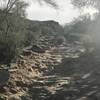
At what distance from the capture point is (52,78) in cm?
1452

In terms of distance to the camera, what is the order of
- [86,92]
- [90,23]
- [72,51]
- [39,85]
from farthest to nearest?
1. [90,23]
2. [72,51]
3. [39,85]
4. [86,92]

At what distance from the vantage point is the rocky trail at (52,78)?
12.5m

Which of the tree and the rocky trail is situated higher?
the tree

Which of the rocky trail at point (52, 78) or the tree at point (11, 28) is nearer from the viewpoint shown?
the rocky trail at point (52, 78)

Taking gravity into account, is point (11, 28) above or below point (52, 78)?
above

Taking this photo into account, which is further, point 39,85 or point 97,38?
point 97,38

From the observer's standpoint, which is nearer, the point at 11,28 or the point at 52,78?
the point at 52,78

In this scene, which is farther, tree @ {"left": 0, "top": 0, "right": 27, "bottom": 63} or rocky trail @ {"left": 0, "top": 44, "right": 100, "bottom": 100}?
tree @ {"left": 0, "top": 0, "right": 27, "bottom": 63}

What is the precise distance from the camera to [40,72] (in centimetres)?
1554

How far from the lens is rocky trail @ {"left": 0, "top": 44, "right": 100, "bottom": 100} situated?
12.5 m

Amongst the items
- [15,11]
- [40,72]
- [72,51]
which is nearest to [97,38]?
[72,51]

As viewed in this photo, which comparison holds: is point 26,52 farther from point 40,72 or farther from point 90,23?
point 90,23

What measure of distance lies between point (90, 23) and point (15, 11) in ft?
35.1

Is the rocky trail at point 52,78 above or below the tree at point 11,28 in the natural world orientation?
below
